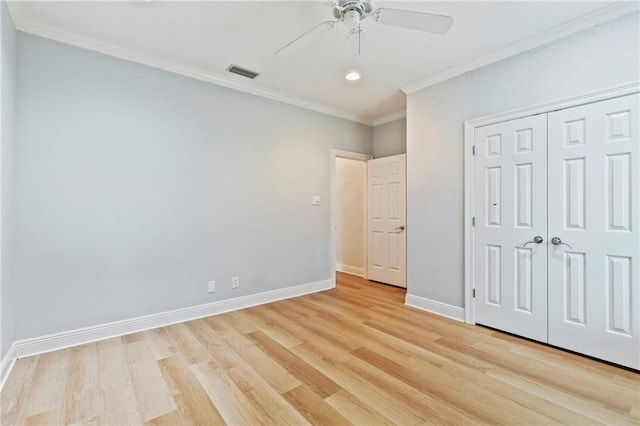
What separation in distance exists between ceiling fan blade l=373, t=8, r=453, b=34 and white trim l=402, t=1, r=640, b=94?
4.13ft

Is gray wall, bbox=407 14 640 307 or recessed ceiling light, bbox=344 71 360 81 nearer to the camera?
gray wall, bbox=407 14 640 307

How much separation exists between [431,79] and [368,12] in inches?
64.2

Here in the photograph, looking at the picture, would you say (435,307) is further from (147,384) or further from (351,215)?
(147,384)

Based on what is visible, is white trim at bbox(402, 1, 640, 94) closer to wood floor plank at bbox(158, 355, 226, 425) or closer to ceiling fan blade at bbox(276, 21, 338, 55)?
ceiling fan blade at bbox(276, 21, 338, 55)

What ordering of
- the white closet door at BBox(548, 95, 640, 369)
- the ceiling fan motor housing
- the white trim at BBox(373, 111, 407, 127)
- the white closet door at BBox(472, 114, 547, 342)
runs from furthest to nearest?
the white trim at BBox(373, 111, 407, 127) → the white closet door at BBox(472, 114, 547, 342) → the white closet door at BBox(548, 95, 640, 369) → the ceiling fan motor housing

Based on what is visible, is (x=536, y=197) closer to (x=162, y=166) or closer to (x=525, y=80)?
(x=525, y=80)

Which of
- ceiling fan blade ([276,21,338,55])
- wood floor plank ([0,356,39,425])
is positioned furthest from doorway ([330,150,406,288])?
wood floor plank ([0,356,39,425])

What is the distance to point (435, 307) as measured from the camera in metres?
3.27

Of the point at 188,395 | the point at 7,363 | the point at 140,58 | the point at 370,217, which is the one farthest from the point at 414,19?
the point at 7,363

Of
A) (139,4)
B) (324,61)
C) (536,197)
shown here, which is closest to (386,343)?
(536,197)

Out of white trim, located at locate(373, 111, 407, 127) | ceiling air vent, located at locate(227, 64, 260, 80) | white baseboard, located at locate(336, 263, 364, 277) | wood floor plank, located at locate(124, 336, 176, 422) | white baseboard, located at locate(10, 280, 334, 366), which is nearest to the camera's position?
wood floor plank, located at locate(124, 336, 176, 422)

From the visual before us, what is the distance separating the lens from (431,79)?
10.7ft

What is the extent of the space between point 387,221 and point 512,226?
2060mm

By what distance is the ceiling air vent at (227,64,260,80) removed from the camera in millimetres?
3062
